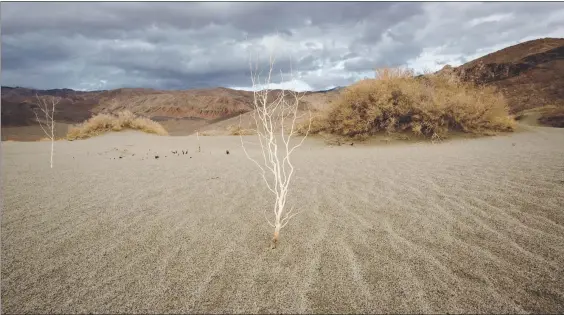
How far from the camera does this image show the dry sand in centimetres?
199

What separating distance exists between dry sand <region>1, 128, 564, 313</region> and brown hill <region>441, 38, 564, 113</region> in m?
15.3

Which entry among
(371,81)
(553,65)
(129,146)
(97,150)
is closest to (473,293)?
(371,81)

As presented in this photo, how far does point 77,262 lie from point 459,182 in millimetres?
4236

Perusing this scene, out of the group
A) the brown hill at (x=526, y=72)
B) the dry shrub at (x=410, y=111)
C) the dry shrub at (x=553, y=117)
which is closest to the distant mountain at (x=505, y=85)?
the brown hill at (x=526, y=72)

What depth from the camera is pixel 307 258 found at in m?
2.50

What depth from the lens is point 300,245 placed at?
272 centimetres

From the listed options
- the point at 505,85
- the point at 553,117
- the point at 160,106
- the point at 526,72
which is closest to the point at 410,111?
the point at 553,117

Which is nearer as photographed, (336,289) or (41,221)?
(336,289)

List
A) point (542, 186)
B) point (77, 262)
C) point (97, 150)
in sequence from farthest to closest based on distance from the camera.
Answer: point (97, 150) → point (542, 186) → point (77, 262)

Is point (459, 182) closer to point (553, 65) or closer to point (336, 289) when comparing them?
point (336, 289)

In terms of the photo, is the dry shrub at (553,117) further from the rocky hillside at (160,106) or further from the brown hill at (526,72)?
the rocky hillside at (160,106)

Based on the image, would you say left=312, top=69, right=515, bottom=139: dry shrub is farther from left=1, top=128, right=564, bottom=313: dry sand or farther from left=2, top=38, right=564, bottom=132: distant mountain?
left=1, top=128, right=564, bottom=313: dry sand

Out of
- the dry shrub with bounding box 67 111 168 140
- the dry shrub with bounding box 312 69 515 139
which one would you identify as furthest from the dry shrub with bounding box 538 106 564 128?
the dry shrub with bounding box 67 111 168 140

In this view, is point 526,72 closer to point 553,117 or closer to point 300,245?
point 553,117
